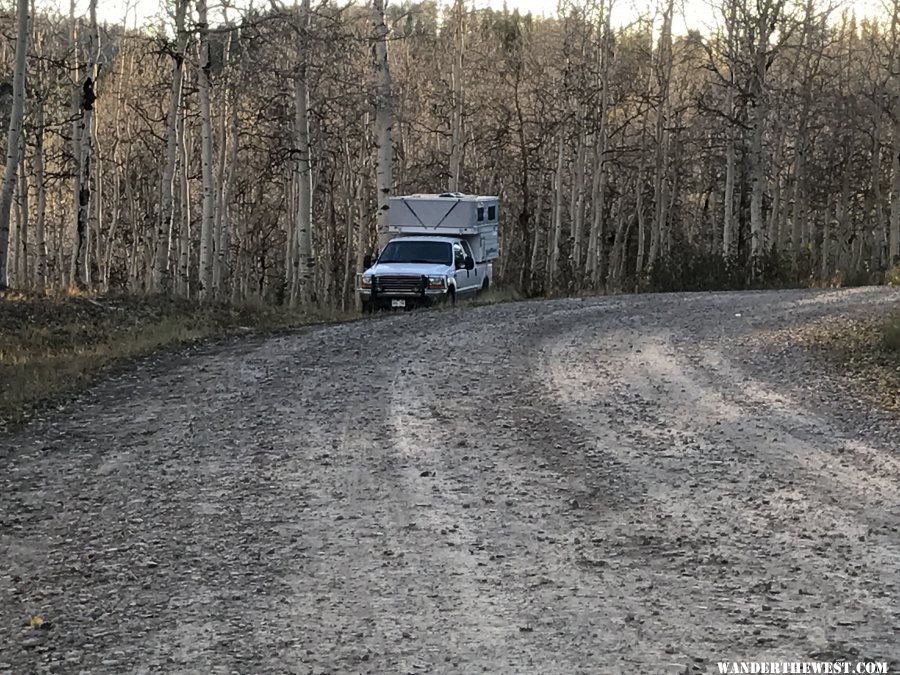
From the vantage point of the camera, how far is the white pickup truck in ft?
67.8

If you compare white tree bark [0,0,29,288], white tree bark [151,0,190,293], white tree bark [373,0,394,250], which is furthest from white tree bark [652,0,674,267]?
white tree bark [0,0,29,288]

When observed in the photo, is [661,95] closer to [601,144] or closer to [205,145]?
[601,144]

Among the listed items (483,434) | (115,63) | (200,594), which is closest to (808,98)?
(115,63)

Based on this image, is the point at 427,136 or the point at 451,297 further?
the point at 427,136

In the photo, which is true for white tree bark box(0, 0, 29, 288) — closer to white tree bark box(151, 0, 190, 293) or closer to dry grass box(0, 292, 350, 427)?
dry grass box(0, 292, 350, 427)

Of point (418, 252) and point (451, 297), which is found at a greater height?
point (418, 252)

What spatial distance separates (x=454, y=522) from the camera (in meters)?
6.34

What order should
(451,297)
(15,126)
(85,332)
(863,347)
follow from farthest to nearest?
(451,297), (15,126), (85,332), (863,347)

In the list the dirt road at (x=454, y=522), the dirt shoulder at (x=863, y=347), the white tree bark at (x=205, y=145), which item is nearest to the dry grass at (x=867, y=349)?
the dirt shoulder at (x=863, y=347)

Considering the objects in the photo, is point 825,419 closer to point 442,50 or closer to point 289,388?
point 289,388

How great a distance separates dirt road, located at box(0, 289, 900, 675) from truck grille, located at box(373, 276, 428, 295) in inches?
349

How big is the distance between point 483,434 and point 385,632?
13.1 feet

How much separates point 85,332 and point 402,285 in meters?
7.72

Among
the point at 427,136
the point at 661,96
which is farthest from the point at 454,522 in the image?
the point at 427,136
